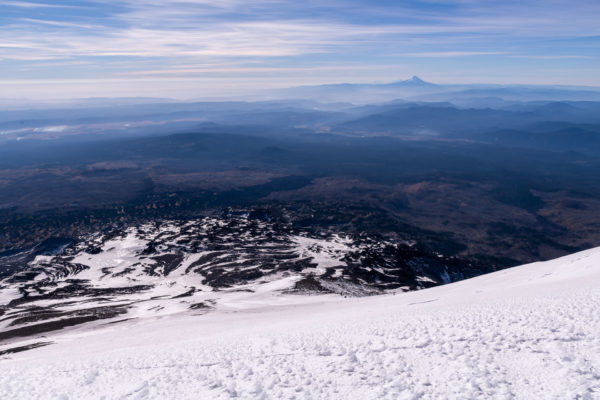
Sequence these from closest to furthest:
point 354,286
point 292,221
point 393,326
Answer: point 393,326, point 354,286, point 292,221

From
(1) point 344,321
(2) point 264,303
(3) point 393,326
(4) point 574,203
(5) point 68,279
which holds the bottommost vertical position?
(4) point 574,203

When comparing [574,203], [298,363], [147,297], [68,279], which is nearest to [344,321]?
[298,363]

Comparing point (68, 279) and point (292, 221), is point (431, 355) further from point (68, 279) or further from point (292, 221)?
point (292, 221)

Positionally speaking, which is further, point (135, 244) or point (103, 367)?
point (135, 244)

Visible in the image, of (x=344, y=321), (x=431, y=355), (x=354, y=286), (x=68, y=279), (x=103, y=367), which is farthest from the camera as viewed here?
(x=68, y=279)

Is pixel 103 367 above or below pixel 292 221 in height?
above

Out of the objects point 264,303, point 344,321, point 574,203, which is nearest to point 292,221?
point 264,303
